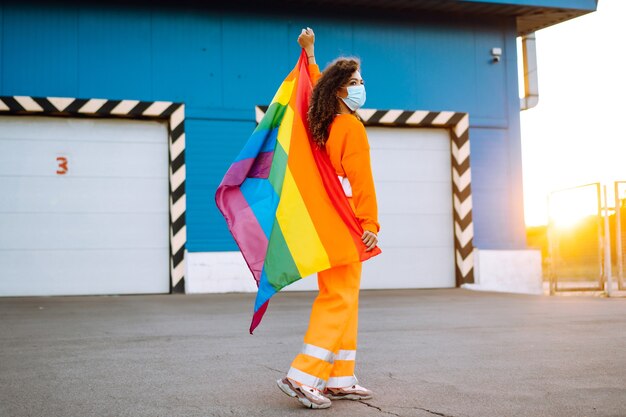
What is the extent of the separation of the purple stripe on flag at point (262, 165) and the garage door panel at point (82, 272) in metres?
9.40

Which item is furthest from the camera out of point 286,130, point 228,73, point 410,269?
point 410,269

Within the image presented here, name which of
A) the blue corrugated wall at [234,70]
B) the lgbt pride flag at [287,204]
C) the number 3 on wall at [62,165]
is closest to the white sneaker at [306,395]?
the lgbt pride flag at [287,204]

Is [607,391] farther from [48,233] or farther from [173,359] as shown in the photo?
[48,233]

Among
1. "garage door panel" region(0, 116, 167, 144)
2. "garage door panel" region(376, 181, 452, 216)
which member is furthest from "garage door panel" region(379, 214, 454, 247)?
"garage door panel" region(0, 116, 167, 144)

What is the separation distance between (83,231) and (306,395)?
10294 mm

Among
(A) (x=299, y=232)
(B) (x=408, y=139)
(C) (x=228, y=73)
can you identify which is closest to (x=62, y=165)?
(C) (x=228, y=73)

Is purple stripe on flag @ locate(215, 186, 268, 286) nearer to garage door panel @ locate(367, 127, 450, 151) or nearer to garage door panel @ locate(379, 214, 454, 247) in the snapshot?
garage door panel @ locate(379, 214, 454, 247)

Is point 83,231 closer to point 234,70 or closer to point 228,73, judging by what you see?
point 228,73

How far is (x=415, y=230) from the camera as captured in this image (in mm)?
14922

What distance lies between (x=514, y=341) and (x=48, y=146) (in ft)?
31.1

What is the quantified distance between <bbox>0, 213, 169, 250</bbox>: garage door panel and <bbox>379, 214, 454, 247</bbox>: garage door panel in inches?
163

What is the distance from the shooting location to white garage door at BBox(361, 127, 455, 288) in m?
14.7

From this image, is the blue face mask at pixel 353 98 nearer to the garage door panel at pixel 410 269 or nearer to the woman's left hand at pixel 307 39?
the woman's left hand at pixel 307 39

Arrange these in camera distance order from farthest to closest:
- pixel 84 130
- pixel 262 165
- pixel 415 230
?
pixel 415 230
pixel 84 130
pixel 262 165
